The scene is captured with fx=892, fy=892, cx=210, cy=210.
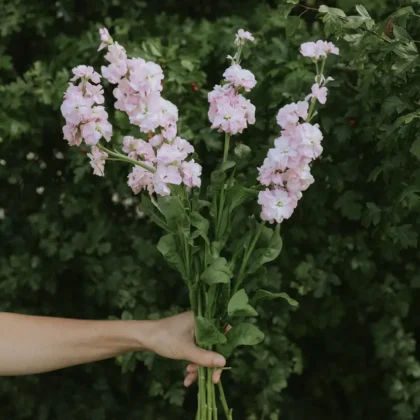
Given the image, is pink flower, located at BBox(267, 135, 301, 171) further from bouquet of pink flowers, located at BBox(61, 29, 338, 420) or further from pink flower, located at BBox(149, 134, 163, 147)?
A: pink flower, located at BBox(149, 134, 163, 147)

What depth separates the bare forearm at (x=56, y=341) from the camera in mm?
1876

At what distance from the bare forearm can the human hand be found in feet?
0.18

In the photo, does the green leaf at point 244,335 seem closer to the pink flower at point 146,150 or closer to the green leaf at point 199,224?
the green leaf at point 199,224

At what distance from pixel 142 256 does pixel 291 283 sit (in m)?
0.49

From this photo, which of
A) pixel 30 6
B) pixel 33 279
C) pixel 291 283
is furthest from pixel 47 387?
pixel 30 6

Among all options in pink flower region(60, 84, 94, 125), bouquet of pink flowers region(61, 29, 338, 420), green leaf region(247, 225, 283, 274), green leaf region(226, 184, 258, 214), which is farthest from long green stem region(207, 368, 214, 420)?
pink flower region(60, 84, 94, 125)

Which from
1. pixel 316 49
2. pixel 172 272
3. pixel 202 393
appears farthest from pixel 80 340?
pixel 172 272

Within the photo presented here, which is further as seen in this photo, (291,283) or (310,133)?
(291,283)

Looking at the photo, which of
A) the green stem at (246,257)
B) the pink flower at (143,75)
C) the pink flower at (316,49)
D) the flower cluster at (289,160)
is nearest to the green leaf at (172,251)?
the green stem at (246,257)

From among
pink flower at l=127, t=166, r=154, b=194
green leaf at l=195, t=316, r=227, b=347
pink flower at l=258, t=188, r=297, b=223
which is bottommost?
green leaf at l=195, t=316, r=227, b=347

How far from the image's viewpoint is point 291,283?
9.28 feet

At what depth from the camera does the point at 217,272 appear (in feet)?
5.38

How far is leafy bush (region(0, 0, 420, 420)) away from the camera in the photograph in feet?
8.84

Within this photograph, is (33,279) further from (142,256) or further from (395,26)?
(395,26)
